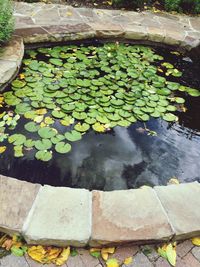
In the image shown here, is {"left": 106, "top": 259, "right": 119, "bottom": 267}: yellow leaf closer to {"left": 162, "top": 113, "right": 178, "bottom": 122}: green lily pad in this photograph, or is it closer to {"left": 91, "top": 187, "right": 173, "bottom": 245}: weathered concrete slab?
{"left": 91, "top": 187, "right": 173, "bottom": 245}: weathered concrete slab

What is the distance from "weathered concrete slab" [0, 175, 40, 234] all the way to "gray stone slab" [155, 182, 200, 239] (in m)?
0.92

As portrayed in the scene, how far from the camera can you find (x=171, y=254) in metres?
2.06

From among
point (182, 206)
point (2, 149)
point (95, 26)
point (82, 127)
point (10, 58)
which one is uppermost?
point (95, 26)

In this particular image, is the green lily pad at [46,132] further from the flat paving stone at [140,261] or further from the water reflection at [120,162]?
the flat paving stone at [140,261]

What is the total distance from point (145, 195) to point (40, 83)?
188 cm

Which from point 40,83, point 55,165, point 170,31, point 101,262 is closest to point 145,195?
point 101,262

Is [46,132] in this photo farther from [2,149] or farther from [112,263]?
[112,263]

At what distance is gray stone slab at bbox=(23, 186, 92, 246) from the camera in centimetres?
197

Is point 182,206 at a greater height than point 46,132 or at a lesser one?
greater

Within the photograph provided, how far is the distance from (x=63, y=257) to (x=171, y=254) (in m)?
0.69

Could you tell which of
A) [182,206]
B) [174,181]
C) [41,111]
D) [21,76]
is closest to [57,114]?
[41,111]

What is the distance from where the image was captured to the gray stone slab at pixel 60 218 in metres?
1.97

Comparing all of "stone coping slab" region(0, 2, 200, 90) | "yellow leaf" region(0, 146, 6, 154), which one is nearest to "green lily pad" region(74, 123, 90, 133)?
"yellow leaf" region(0, 146, 6, 154)

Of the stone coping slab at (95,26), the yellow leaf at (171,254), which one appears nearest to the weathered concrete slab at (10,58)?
the stone coping slab at (95,26)
